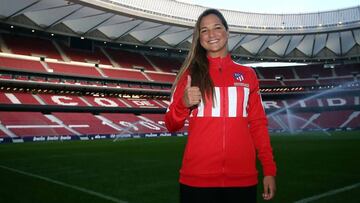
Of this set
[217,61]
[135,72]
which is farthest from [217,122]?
[135,72]

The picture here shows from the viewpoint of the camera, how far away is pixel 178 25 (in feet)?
143

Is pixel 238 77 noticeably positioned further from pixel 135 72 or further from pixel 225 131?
pixel 135 72

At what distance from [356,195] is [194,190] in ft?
16.6

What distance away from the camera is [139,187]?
7.71 metres

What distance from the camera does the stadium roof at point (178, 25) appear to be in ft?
122

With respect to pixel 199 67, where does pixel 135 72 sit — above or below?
above

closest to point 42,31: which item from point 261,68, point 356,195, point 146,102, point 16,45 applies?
point 16,45

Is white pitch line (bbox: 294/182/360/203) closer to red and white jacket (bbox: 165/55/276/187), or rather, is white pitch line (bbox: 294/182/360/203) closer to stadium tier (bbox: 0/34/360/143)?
red and white jacket (bbox: 165/55/276/187)

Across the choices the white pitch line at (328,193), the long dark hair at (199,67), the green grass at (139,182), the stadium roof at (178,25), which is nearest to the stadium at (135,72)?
the stadium roof at (178,25)

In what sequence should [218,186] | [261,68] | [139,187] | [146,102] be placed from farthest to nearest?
[261,68] < [146,102] < [139,187] < [218,186]

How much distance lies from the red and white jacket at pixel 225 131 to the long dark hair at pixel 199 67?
52 mm

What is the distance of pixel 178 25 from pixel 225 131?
4211cm

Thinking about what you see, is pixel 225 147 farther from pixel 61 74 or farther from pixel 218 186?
pixel 61 74

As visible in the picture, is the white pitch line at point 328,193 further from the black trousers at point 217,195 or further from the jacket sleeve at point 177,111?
the jacket sleeve at point 177,111
